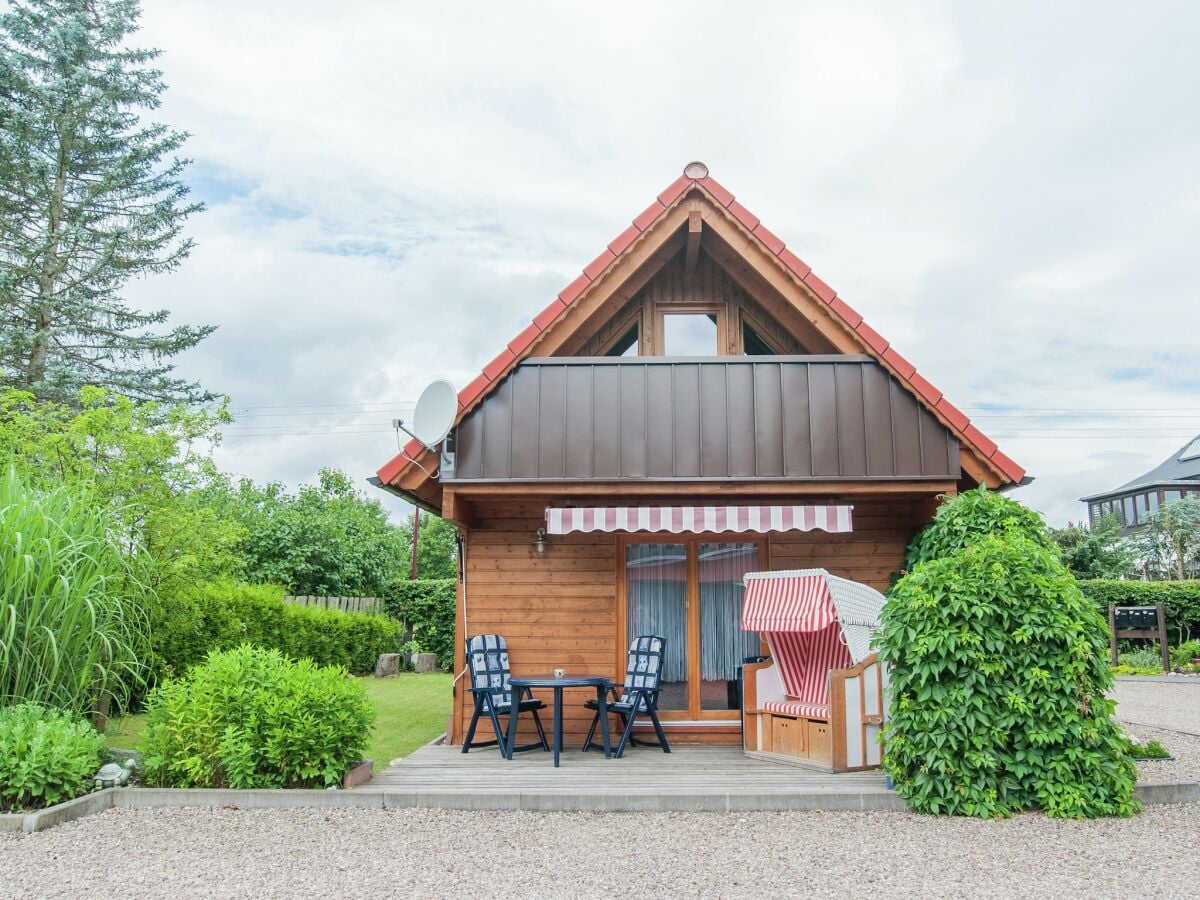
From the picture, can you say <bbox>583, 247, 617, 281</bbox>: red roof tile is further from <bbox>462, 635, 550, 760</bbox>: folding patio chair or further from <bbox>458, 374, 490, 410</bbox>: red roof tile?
<bbox>462, 635, 550, 760</bbox>: folding patio chair

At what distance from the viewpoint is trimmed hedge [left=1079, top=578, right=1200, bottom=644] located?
22.2 metres

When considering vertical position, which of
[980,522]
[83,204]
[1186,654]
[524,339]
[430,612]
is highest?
[83,204]

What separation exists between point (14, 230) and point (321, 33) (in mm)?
15659

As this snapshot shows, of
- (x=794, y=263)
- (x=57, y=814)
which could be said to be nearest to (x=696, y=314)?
(x=794, y=263)

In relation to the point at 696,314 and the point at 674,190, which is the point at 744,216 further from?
the point at 696,314

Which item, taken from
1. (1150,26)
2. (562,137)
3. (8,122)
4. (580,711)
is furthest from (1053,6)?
(8,122)

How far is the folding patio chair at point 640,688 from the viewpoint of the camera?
27.3 feet

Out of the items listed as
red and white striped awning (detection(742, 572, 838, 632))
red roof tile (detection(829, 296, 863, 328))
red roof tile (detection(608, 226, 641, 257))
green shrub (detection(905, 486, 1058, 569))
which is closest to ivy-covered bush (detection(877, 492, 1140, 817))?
green shrub (detection(905, 486, 1058, 569))

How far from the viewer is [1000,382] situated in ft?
107

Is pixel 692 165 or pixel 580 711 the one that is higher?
pixel 692 165

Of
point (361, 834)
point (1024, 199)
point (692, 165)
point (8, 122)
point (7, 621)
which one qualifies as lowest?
point (361, 834)

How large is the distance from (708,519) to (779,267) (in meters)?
2.72

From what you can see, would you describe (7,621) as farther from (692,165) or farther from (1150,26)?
(1150,26)

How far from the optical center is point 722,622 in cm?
950
